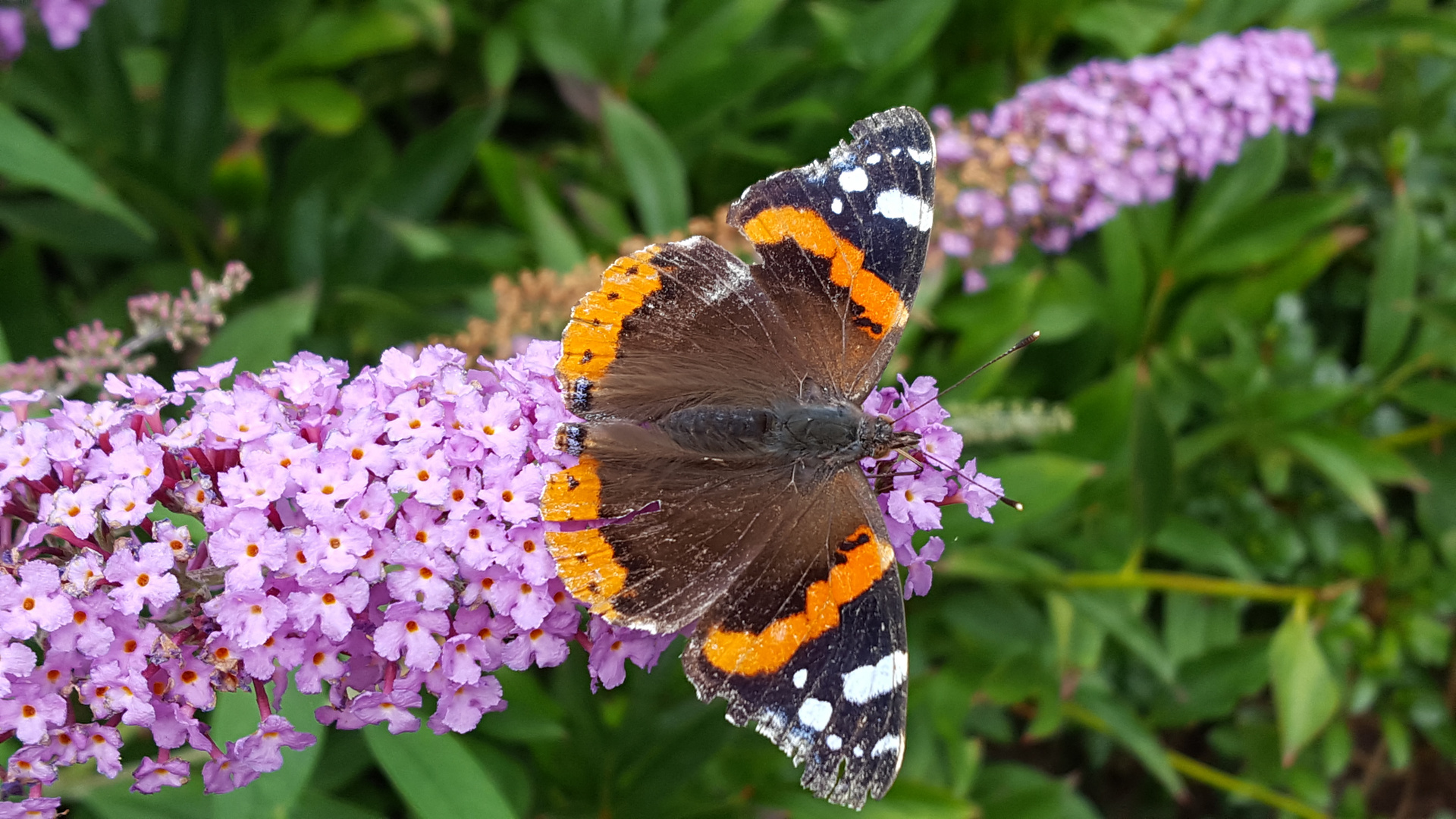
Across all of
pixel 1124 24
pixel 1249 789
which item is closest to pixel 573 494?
pixel 1249 789

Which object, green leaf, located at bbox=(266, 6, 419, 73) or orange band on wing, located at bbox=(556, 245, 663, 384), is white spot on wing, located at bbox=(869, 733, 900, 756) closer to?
orange band on wing, located at bbox=(556, 245, 663, 384)

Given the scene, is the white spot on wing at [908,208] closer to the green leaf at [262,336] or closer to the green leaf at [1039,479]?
the green leaf at [1039,479]

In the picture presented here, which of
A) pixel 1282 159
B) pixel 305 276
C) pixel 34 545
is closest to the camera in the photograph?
pixel 34 545

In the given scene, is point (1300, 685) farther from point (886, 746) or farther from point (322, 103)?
point (322, 103)

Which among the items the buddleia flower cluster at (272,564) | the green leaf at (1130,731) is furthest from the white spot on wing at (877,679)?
the green leaf at (1130,731)

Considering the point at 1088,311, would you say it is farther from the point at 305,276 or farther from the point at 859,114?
the point at 305,276

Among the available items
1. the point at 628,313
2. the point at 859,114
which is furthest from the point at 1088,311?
the point at 628,313

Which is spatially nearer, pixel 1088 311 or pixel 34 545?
pixel 34 545

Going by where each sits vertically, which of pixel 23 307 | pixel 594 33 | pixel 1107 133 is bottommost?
pixel 1107 133
